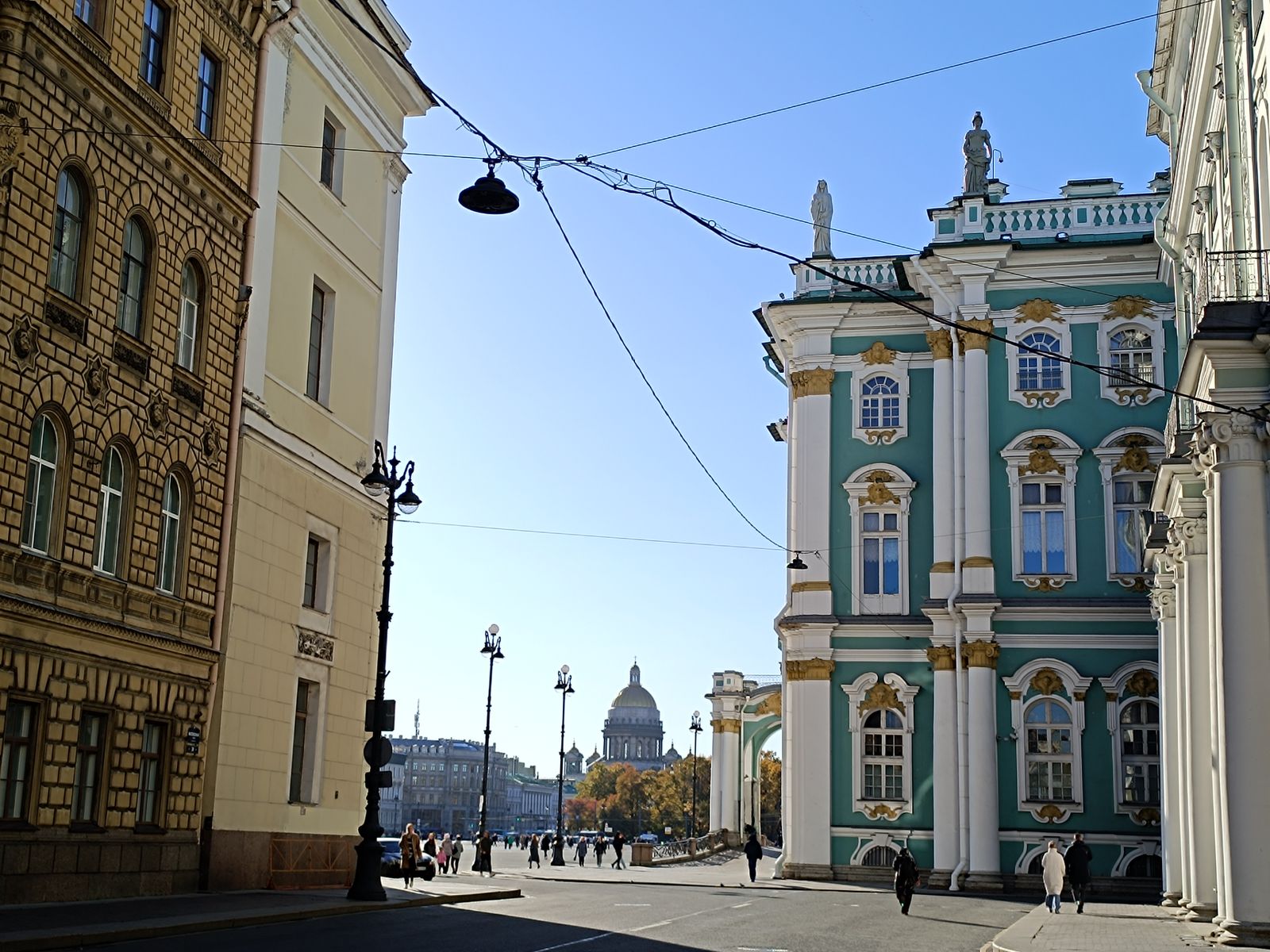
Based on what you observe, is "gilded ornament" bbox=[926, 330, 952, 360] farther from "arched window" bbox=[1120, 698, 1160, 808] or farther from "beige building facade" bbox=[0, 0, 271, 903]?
"beige building facade" bbox=[0, 0, 271, 903]

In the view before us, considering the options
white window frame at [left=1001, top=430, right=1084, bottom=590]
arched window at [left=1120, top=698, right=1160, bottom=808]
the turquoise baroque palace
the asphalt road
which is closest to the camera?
the asphalt road

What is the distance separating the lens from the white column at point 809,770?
4391cm

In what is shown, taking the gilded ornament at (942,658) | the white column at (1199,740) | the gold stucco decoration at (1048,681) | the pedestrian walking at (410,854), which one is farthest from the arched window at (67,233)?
the gold stucco decoration at (1048,681)

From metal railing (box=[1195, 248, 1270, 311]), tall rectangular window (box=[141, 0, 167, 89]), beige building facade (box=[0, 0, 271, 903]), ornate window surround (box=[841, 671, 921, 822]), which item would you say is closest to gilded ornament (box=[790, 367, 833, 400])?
ornate window surround (box=[841, 671, 921, 822])

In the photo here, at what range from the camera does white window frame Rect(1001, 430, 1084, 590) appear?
4303 cm

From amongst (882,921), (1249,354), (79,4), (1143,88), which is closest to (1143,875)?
(882,921)

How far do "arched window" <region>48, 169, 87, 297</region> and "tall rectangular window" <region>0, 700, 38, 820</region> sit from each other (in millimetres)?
5830

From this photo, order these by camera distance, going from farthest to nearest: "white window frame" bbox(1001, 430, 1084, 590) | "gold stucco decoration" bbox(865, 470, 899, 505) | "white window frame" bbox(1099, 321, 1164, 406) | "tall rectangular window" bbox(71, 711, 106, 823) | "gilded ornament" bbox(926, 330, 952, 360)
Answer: "gold stucco decoration" bbox(865, 470, 899, 505) → "gilded ornament" bbox(926, 330, 952, 360) → "white window frame" bbox(1099, 321, 1164, 406) → "white window frame" bbox(1001, 430, 1084, 590) → "tall rectangular window" bbox(71, 711, 106, 823)

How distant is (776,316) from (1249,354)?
27742 mm

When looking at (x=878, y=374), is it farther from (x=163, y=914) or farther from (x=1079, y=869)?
(x=163, y=914)

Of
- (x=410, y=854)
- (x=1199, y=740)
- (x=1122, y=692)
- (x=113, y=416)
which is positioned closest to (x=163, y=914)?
(x=113, y=416)

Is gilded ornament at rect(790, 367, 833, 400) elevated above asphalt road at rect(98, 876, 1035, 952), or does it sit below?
above

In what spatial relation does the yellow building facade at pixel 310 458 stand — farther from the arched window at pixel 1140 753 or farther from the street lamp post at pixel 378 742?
the arched window at pixel 1140 753

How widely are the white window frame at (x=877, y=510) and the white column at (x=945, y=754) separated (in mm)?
1807
